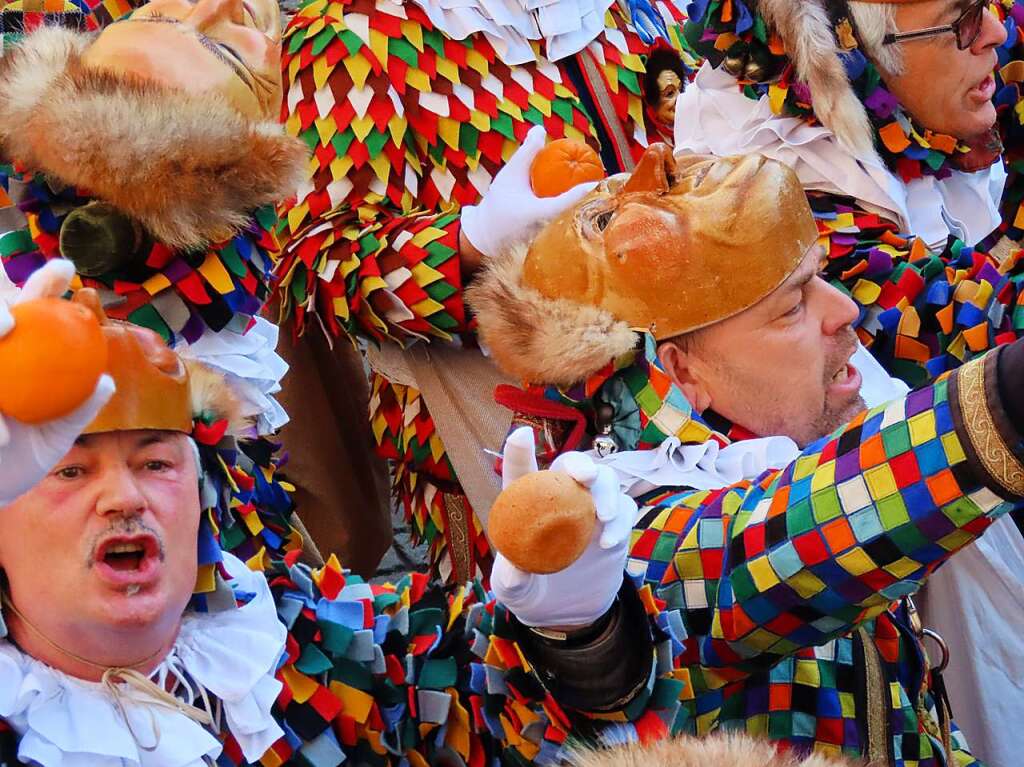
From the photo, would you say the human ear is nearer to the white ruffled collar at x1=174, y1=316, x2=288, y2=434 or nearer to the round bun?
the white ruffled collar at x1=174, y1=316, x2=288, y2=434

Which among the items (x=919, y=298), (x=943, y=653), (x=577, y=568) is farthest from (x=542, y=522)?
(x=919, y=298)

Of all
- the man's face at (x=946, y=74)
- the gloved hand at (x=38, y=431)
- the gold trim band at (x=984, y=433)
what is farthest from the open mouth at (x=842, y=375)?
the gloved hand at (x=38, y=431)

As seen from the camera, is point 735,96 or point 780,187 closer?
point 780,187

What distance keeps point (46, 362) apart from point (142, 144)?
2.76 ft

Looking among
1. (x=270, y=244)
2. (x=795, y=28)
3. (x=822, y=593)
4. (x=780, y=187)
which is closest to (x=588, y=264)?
(x=780, y=187)

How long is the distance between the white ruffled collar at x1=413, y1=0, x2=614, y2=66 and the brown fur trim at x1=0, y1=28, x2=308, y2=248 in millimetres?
867

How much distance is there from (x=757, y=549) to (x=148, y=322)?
929 mm

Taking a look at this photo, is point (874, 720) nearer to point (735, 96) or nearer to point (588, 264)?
point (588, 264)

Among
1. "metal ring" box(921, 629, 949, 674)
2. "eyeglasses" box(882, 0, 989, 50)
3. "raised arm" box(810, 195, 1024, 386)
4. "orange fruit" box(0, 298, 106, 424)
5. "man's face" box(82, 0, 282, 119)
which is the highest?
"orange fruit" box(0, 298, 106, 424)

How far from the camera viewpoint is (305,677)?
6.26 feet

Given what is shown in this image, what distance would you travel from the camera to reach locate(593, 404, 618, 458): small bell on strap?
7.28 feet

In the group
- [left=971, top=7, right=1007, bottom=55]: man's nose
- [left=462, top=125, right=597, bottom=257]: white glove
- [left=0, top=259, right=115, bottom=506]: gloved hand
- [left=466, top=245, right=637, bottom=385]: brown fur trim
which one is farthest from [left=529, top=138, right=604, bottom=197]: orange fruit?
[left=0, top=259, right=115, bottom=506]: gloved hand

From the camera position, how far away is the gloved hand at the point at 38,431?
138cm

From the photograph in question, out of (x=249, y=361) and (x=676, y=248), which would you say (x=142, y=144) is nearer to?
(x=249, y=361)
